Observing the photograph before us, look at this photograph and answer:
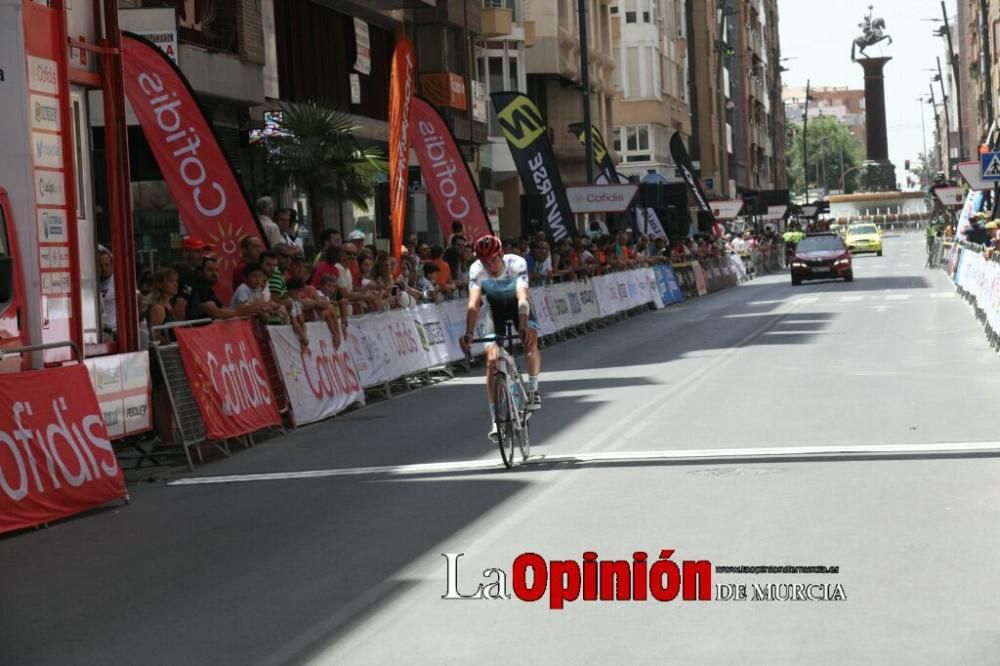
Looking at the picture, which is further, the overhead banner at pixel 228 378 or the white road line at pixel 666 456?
the overhead banner at pixel 228 378

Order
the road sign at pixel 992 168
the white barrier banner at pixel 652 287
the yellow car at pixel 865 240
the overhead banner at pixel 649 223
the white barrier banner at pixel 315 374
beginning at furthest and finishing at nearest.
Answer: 1. the yellow car at pixel 865 240
2. the overhead banner at pixel 649 223
3. the white barrier banner at pixel 652 287
4. the road sign at pixel 992 168
5. the white barrier banner at pixel 315 374

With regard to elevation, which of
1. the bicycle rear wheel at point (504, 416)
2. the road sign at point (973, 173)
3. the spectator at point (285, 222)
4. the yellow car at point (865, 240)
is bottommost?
the yellow car at point (865, 240)

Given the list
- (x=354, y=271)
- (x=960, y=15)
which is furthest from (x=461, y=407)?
(x=960, y=15)

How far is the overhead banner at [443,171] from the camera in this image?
29.3 metres

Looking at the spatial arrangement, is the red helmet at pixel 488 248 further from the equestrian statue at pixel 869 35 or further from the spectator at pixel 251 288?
the equestrian statue at pixel 869 35

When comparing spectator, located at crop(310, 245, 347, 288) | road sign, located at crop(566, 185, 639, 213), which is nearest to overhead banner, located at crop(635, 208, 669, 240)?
road sign, located at crop(566, 185, 639, 213)

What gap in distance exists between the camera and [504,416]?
13617mm

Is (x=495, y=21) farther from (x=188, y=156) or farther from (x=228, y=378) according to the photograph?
(x=228, y=378)

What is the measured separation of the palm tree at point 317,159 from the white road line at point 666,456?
14.0 meters

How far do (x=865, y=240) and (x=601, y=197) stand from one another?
162 feet

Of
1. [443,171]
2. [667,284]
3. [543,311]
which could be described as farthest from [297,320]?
[667,284]

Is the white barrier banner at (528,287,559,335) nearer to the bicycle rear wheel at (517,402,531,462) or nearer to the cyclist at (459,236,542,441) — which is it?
the cyclist at (459,236,542,441)

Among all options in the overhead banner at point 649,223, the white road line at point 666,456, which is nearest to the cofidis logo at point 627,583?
the white road line at point 666,456

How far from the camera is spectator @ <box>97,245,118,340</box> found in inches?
632
